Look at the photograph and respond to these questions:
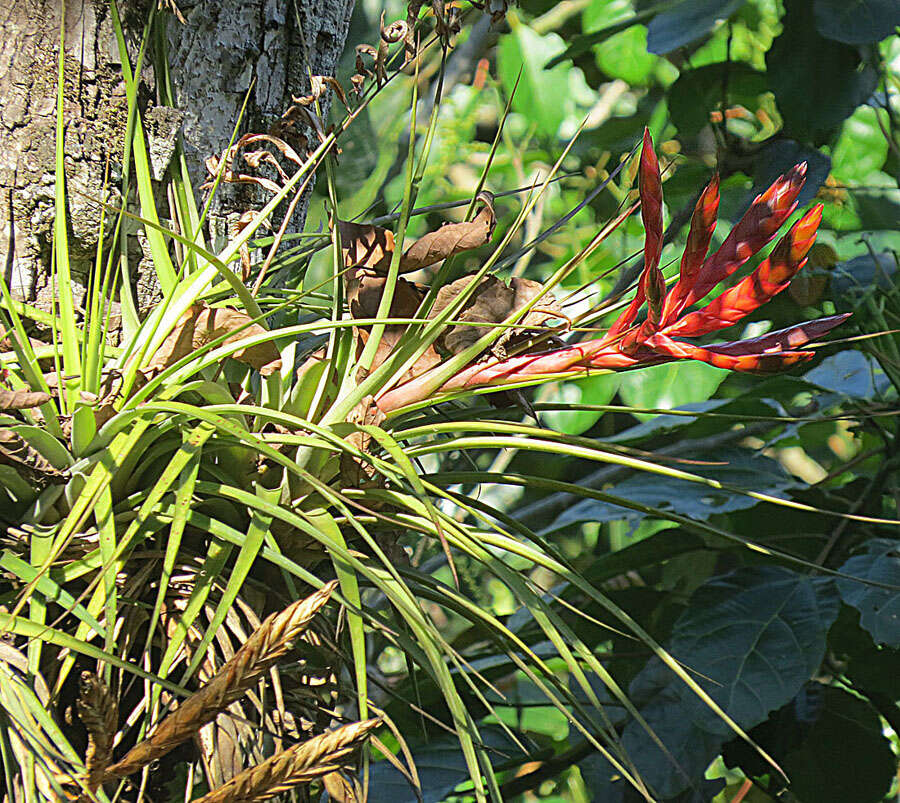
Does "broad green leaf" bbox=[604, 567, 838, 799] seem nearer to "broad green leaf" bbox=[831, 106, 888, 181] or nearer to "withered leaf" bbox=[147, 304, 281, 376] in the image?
"withered leaf" bbox=[147, 304, 281, 376]

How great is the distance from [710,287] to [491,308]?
0.11 m

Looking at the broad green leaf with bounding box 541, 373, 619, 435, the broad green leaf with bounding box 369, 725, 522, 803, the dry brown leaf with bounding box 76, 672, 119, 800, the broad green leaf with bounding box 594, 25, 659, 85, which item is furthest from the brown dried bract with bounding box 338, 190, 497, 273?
the broad green leaf with bounding box 594, 25, 659, 85

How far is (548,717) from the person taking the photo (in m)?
1.52

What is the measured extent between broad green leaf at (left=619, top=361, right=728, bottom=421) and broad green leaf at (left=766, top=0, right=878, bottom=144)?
0.37 meters

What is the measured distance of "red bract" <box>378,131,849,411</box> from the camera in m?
0.31

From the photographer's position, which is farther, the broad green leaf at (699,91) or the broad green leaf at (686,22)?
the broad green leaf at (699,91)

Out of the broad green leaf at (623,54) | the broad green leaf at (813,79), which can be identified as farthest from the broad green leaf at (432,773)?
the broad green leaf at (623,54)

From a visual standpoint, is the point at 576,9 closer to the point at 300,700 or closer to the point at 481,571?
the point at 481,571

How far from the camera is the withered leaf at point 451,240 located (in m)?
0.38

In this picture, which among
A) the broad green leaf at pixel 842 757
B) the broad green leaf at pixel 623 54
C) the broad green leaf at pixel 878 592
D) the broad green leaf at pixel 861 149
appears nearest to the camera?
the broad green leaf at pixel 878 592

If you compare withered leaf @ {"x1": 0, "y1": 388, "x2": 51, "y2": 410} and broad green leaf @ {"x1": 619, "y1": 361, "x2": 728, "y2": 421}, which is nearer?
withered leaf @ {"x1": 0, "y1": 388, "x2": 51, "y2": 410}

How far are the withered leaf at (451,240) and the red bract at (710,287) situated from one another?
7cm

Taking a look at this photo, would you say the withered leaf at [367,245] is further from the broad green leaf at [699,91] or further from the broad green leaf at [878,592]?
the broad green leaf at [699,91]

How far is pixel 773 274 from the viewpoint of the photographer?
31 centimetres
